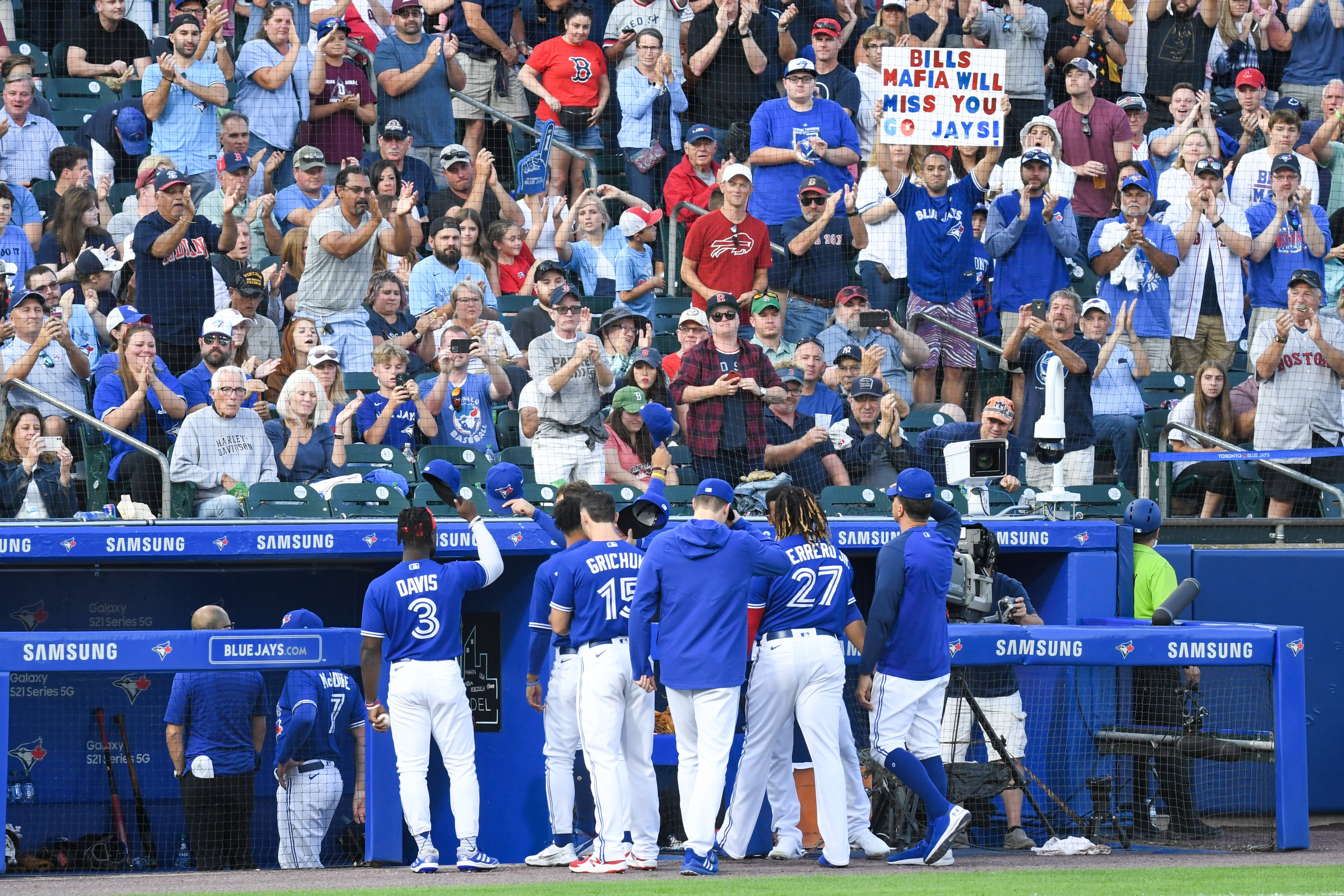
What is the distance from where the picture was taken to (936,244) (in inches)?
476

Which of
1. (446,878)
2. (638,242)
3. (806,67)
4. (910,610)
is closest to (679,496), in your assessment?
(910,610)

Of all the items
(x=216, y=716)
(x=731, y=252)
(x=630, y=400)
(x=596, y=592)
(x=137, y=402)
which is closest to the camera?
(x=596, y=592)

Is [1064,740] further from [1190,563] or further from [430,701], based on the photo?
[430,701]

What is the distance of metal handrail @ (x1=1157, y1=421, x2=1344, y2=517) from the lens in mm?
10016

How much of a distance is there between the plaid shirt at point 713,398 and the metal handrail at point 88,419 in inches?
113

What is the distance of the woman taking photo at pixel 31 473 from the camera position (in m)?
8.62

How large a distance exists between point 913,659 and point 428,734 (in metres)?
2.05

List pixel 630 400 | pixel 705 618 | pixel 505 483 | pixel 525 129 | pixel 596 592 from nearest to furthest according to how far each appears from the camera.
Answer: pixel 705 618
pixel 596 592
pixel 505 483
pixel 630 400
pixel 525 129

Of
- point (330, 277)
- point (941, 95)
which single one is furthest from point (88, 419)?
point (941, 95)

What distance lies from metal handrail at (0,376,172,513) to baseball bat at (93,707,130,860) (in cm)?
107

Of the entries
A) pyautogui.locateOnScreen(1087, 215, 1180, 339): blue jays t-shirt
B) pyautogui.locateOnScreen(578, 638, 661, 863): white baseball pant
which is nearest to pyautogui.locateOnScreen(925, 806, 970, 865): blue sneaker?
pyautogui.locateOnScreen(578, 638, 661, 863): white baseball pant

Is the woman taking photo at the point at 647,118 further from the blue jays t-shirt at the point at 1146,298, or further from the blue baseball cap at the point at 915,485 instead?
the blue baseball cap at the point at 915,485

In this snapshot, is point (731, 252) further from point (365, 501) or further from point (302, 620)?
point (302, 620)

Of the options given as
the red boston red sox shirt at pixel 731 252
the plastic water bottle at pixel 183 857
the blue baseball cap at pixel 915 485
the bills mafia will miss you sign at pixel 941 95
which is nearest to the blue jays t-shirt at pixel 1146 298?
the bills mafia will miss you sign at pixel 941 95
